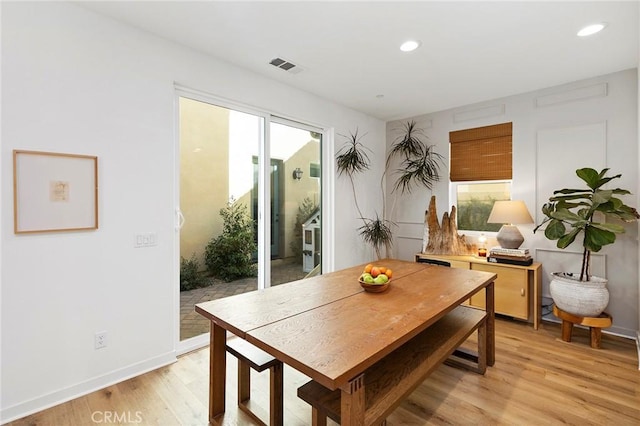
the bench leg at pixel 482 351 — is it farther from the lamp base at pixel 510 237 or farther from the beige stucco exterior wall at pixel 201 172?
Answer: the beige stucco exterior wall at pixel 201 172

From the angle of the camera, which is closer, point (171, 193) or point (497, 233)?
point (171, 193)

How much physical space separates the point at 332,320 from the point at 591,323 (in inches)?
109

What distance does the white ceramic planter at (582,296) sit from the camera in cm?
283

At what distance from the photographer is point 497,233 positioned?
12.4 feet

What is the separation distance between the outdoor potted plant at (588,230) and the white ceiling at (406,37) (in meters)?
1.13

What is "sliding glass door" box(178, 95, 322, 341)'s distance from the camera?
2.90 m

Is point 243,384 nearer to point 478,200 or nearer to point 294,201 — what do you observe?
point 294,201

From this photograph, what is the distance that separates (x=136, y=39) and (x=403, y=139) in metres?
3.62

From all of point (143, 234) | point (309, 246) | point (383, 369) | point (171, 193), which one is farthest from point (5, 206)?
point (309, 246)

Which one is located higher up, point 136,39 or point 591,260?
point 136,39

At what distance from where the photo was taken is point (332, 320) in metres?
1.60

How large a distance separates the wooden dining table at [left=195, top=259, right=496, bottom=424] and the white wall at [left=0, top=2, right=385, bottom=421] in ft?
3.16

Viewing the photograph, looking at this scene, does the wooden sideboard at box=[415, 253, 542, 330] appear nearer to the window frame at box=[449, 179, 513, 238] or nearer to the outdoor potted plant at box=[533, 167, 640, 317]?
the outdoor potted plant at box=[533, 167, 640, 317]

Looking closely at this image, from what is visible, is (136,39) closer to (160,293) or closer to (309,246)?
(160,293)
